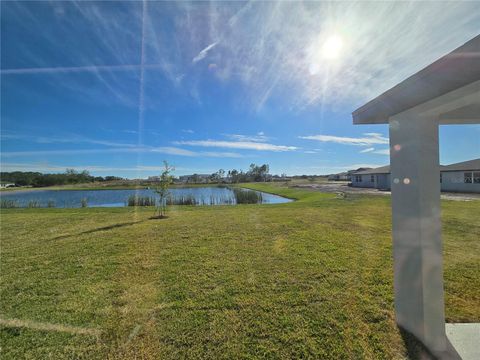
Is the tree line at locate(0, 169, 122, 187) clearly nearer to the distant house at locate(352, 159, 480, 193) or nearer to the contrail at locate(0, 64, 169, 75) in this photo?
the contrail at locate(0, 64, 169, 75)

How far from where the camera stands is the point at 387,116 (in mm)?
2049

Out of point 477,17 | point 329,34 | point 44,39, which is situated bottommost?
point 477,17

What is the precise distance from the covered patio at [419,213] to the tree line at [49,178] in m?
37.4

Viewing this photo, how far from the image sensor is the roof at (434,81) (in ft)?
3.71

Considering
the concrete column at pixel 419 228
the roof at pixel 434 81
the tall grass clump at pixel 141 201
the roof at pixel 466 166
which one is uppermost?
the roof at pixel 466 166

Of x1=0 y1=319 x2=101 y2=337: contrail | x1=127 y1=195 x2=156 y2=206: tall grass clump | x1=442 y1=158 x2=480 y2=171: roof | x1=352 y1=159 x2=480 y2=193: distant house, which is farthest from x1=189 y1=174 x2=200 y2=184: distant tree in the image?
x1=0 y1=319 x2=101 y2=337: contrail

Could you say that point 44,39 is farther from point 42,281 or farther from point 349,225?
point 349,225

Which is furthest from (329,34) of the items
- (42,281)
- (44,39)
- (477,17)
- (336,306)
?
(44,39)

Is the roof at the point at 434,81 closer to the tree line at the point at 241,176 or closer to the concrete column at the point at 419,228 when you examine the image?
the concrete column at the point at 419,228

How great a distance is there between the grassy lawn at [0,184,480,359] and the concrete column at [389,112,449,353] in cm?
34

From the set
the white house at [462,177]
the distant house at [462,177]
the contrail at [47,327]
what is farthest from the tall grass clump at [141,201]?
the white house at [462,177]

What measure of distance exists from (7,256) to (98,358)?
4.50 m

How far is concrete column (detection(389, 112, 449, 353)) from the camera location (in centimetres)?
172

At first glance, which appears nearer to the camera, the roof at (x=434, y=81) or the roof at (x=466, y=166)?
the roof at (x=434, y=81)
